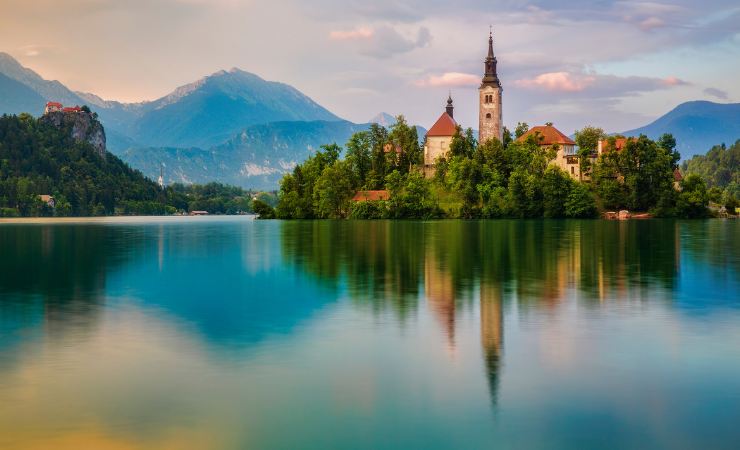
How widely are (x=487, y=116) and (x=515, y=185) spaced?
2607 cm

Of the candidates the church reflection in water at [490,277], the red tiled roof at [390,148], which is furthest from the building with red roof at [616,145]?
the church reflection in water at [490,277]

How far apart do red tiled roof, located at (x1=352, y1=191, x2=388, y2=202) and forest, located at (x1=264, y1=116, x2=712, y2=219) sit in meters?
1.28

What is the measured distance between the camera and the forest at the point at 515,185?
111375 mm

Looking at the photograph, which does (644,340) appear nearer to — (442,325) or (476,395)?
(442,325)

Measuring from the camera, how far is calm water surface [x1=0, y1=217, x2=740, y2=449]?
7609 mm

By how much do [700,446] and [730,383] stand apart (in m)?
3.02

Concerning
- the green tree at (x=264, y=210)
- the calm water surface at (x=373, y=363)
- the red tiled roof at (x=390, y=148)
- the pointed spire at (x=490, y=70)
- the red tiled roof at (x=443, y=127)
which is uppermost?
the pointed spire at (x=490, y=70)

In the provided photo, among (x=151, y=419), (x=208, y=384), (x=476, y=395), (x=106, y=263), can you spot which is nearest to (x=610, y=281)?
(x=476, y=395)

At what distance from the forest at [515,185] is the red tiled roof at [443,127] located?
17.9 ft

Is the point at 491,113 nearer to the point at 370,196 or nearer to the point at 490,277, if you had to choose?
the point at 370,196

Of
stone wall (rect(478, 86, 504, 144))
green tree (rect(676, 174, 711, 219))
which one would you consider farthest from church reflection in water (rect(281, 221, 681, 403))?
stone wall (rect(478, 86, 504, 144))

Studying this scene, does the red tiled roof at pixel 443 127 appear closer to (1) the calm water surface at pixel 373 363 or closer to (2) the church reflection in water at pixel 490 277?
(2) the church reflection in water at pixel 490 277

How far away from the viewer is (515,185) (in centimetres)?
11081

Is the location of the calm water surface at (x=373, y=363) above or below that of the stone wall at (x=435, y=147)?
below
